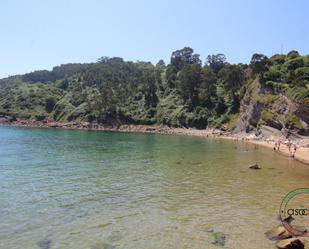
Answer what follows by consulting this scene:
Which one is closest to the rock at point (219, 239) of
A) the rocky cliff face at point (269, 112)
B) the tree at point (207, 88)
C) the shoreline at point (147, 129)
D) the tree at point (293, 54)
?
the shoreline at point (147, 129)

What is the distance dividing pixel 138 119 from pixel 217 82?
3990cm

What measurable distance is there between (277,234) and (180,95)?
13708 cm

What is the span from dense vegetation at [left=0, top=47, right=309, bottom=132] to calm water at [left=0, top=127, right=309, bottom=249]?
2221 inches

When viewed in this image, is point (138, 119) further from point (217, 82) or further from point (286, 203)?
point (286, 203)

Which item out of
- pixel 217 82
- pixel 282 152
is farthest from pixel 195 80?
pixel 282 152

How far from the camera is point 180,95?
15550cm

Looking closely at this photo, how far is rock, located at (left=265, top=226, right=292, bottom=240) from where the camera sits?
1975 cm

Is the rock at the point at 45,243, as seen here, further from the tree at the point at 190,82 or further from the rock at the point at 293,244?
the tree at the point at 190,82

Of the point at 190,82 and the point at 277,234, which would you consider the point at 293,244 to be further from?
the point at 190,82

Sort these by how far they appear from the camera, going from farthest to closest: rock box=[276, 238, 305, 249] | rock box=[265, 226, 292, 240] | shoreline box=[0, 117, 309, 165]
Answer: shoreline box=[0, 117, 309, 165]
rock box=[265, 226, 292, 240]
rock box=[276, 238, 305, 249]

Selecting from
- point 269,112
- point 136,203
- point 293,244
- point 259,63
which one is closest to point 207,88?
point 259,63

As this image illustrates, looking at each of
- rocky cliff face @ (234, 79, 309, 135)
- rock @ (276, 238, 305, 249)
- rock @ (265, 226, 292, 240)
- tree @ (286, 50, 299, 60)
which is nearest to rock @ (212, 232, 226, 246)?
rock @ (265, 226, 292, 240)

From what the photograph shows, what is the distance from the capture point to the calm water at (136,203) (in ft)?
64.2

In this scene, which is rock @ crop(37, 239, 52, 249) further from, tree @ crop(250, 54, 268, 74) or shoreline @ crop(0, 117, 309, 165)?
tree @ crop(250, 54, 268, 74)
